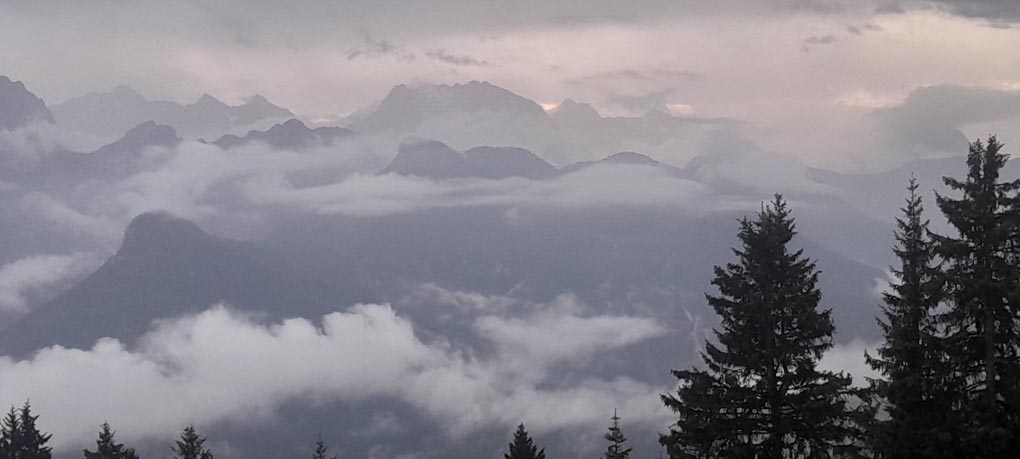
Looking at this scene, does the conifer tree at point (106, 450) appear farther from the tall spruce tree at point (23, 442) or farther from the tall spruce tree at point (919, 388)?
the tall spruce tree at point (919, 388)

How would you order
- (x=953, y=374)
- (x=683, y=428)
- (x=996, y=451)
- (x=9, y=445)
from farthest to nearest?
1. (x=9, y=445)
2. (x=683, y=428)
3. (x=953, y=374)
4. (x=996, y=451)

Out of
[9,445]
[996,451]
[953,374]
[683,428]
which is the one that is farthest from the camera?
[9,445]

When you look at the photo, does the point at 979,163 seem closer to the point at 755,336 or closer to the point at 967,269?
the point at 967,269

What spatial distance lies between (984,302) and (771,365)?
5946mm

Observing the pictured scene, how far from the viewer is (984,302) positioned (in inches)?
1099

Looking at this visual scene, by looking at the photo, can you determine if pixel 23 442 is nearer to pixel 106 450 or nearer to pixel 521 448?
pixel 106 450

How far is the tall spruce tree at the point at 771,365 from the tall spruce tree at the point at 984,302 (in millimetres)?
3258

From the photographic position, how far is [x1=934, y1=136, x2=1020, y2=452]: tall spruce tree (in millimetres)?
27547

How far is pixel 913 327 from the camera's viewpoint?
3173cm

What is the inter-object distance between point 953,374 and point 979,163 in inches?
236

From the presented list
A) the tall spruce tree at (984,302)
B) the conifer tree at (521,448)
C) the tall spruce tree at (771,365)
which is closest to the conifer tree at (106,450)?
the conifer tree at (521,448)

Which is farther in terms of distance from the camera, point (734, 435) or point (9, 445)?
point (9, 445)

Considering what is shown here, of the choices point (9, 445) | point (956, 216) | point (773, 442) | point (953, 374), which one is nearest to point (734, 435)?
point (773, 442)

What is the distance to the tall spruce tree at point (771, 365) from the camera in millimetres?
29062
